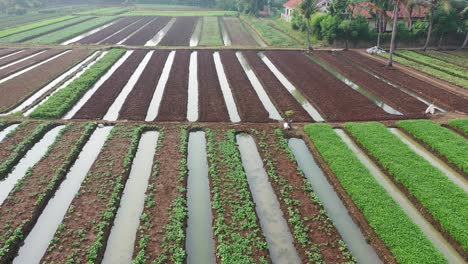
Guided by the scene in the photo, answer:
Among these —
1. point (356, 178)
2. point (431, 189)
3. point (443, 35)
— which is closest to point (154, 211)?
point (356, 178)

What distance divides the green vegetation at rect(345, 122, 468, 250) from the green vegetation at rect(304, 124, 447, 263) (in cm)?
113

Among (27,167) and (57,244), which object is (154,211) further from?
(27,167)

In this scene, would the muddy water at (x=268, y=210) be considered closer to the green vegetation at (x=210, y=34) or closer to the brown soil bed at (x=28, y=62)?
the brown soil bed at (x=28, y=62)

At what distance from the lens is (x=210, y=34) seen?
52000 millimetres

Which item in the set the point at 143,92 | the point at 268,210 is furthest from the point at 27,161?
the point at 268,210

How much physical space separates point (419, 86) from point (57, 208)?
25.8 m

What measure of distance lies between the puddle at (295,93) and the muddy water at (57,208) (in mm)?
12432

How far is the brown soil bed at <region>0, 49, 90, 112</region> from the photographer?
79.9 ft

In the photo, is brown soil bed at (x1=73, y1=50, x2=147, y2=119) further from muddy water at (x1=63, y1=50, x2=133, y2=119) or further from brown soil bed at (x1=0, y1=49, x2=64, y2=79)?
brown soil bed at (x1=0, y1=49, x2=64, y2=79)

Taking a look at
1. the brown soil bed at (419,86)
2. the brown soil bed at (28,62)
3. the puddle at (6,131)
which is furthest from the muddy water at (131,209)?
the brown soil bed at (28,62)

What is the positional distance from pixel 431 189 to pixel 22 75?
30666 millimetres

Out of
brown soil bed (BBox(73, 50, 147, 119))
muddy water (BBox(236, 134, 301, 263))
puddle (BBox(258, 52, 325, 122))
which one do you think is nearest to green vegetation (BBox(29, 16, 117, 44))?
brown soil bed (BBox(73, 50, 147, 119))

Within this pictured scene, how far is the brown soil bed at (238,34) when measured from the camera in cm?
4585

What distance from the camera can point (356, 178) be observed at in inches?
610
